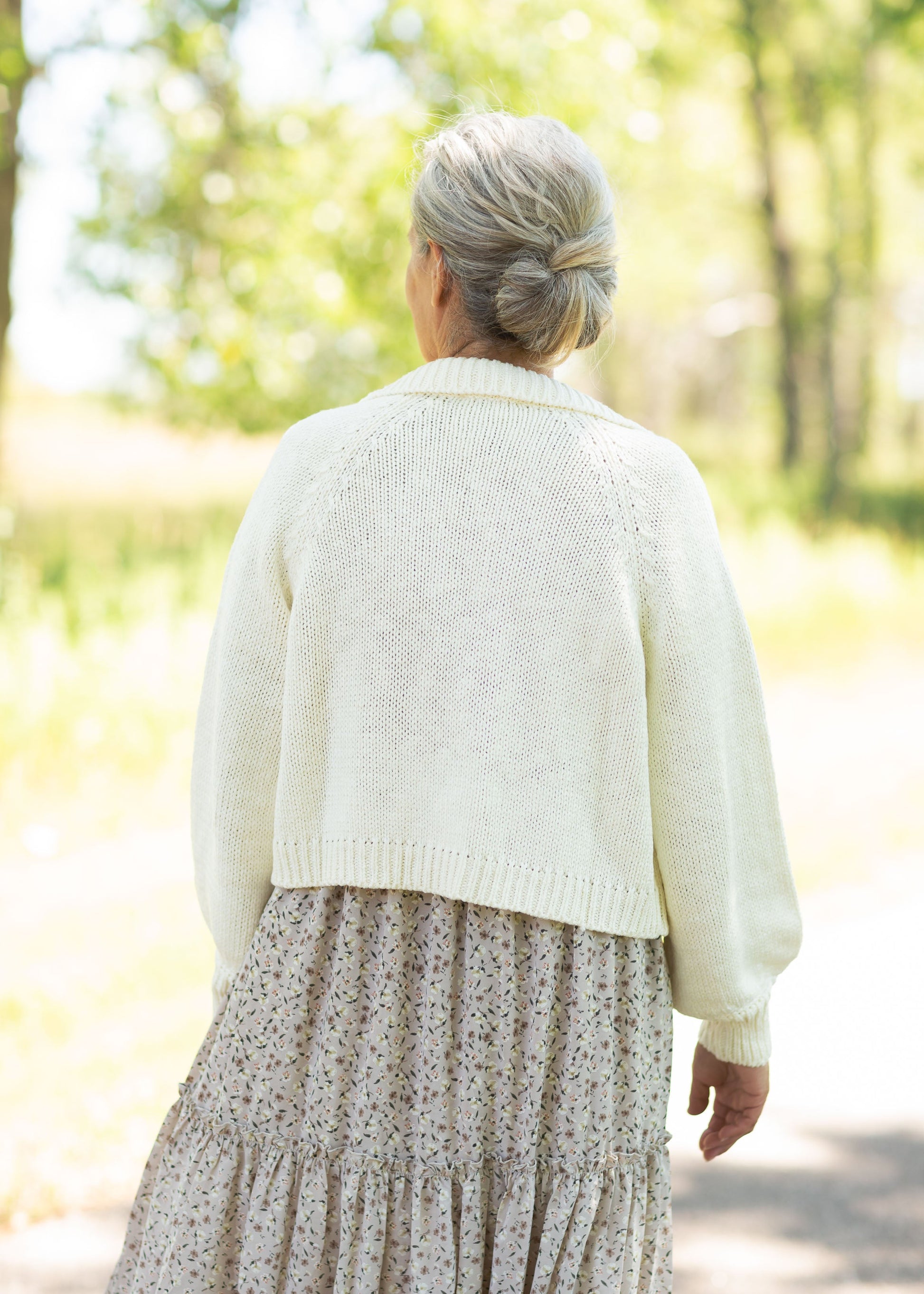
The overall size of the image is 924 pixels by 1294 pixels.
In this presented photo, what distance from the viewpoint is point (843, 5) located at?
1669 centimetres

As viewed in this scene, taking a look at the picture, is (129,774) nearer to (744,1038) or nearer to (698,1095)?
(698,1095)

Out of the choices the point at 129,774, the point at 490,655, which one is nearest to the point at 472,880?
the point at 490,655

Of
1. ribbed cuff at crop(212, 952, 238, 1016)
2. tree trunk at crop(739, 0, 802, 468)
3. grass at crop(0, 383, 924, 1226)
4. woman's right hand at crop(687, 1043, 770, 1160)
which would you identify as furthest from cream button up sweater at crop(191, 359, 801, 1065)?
tree trunk at crop(739, 0, 802, 468)

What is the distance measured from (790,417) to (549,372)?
57.3 ft

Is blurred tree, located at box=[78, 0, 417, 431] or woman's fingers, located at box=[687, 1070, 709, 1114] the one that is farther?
blurred tree, located at box=[78, 0, 417, 431]

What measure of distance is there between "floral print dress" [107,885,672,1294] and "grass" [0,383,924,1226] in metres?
1.48

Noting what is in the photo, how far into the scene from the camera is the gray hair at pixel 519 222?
164cm

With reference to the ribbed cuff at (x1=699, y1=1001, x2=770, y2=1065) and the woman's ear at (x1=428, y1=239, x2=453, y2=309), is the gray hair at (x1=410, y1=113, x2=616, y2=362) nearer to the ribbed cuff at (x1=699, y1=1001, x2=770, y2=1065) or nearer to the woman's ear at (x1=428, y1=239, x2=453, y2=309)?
the woman's ear at (x1=428, y1=239, x2=453, y2=309)

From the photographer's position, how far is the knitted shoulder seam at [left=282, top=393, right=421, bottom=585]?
167 centimetres

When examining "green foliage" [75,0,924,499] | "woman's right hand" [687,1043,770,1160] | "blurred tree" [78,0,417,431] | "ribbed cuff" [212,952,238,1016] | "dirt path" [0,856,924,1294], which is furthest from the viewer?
"blurred tree" [78,0,417,431]

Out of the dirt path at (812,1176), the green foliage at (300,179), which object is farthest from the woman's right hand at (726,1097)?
the green foliage at (300,179)

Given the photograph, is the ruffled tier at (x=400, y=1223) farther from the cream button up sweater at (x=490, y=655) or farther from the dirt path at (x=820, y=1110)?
the dirt path at (x=820, y=1110)

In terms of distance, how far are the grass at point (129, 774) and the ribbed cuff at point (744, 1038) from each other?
1.76 m

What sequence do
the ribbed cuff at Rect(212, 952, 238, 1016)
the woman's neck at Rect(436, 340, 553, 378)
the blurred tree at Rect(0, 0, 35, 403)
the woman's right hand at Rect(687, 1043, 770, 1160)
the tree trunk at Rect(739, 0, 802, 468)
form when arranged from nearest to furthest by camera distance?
the woman's neck at Rect(436, 340, 553, 378)
the ribbed cuff at Rect(212, 952, 238, 1016)
the woman's right hand at Rect(687, 1043, 770, 1160)
the blurred tree at Rect(0, 0, 35, 403)
the tree trunk at Rect(739, 0, 802, 468)
